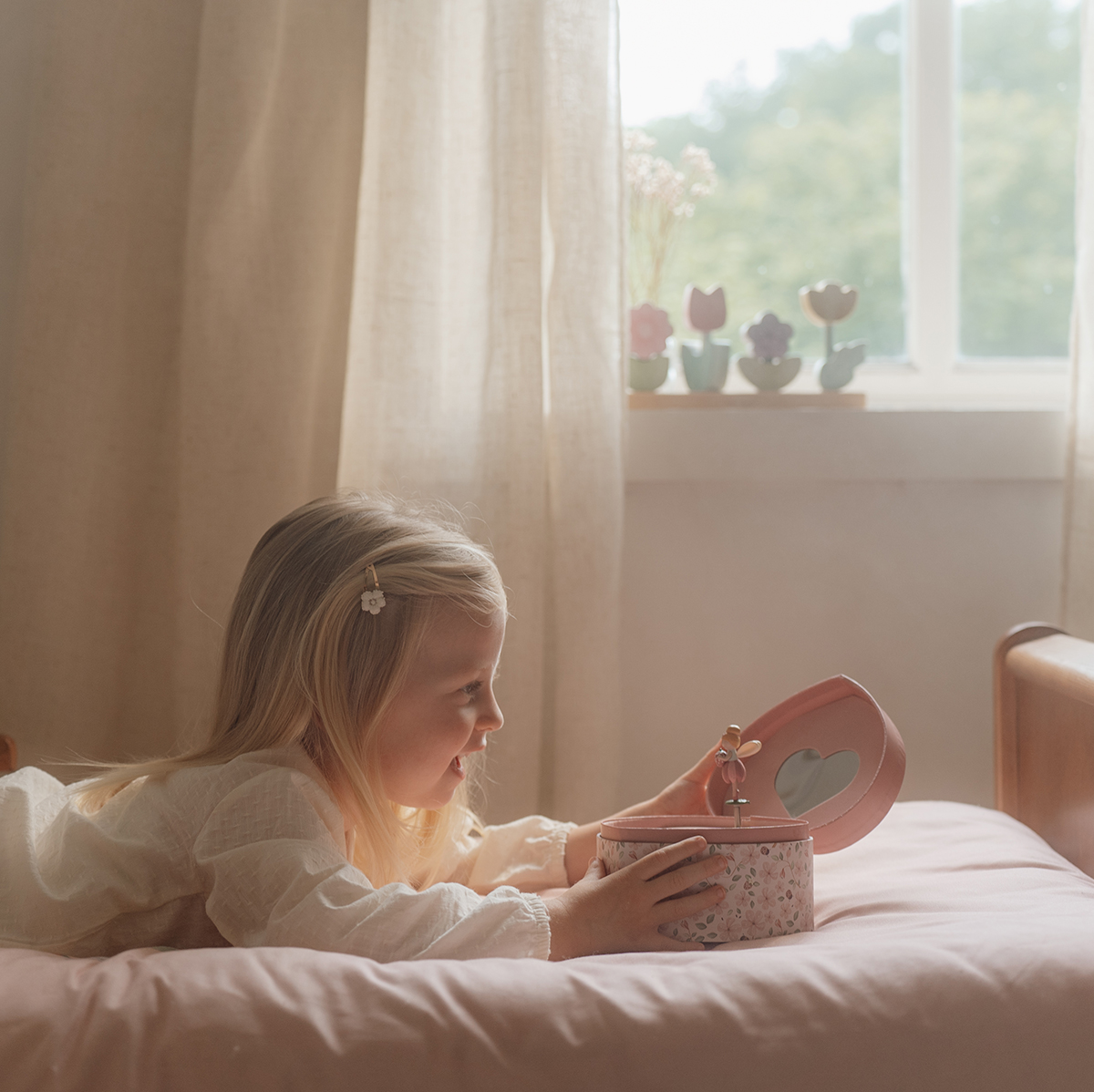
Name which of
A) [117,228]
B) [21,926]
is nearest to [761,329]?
[117,228]

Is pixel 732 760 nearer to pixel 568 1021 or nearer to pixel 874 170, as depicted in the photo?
pixel 568 1021

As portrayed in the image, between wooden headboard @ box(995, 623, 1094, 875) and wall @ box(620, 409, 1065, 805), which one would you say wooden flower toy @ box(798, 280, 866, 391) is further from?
wooden headboard @ box(995, 623, 1094, 875)

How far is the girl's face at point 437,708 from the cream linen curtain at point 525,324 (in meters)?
0.42

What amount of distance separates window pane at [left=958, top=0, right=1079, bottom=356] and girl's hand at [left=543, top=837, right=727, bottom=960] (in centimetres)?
130

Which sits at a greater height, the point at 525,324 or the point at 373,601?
the point at 525,324

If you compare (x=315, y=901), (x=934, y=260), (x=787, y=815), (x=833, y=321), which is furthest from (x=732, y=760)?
(x=934, y=260)

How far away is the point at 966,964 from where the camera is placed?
63 centimetres

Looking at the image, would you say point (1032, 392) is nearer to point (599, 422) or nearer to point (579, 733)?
point (599, 422)

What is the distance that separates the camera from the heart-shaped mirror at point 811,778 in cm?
96

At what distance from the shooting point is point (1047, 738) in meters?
1.10

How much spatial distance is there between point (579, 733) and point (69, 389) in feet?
2.61

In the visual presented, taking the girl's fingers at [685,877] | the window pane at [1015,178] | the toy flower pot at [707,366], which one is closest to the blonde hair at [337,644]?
the girl's fingers at [685,877]

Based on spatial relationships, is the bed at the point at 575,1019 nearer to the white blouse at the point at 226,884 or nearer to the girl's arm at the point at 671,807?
the white blouse at the point at 226,884

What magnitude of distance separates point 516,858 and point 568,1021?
482 mm
